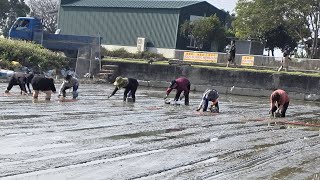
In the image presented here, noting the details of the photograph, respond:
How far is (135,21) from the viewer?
56.7 metres

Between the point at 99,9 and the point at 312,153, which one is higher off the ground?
the point at 99,9

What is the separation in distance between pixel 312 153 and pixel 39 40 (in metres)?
32.1

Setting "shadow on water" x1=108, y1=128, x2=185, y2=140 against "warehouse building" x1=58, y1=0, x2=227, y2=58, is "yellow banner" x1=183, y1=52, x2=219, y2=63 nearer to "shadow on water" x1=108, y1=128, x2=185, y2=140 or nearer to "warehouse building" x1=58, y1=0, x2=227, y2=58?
"warehouse building" x1=58, y1=0, x2=227, y2=58

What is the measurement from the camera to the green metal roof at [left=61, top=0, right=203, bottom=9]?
5603 cm

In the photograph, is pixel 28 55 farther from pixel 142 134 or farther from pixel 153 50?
pixel 142 134

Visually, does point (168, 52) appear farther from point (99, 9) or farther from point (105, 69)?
point (105, 69)

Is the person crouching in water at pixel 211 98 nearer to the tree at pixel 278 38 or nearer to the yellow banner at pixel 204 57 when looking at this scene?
the yellow banner at pixel 204 57

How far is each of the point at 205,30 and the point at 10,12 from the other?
29915mm

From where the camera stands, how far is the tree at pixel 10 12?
72.2 metres

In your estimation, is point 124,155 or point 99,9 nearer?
point 124,155

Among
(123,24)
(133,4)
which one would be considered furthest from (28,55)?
(133,4)

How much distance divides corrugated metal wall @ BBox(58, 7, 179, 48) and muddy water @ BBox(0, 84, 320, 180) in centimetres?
3545

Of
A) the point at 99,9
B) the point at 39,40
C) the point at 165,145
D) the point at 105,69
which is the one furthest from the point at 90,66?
the point at 165,145

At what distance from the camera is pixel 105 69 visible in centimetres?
3941
